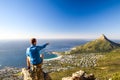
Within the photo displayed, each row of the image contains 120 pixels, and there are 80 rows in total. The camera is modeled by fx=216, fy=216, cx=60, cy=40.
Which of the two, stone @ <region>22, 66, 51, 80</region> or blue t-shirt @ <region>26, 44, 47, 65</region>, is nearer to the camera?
blue t-shirt @ <region>26, 44, 47, 65</region>

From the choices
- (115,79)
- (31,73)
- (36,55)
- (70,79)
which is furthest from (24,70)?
(115,79)

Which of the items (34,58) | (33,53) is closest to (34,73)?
(34,58)

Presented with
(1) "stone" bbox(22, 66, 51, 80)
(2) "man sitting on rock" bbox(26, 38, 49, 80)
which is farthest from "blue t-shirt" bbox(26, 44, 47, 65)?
(1) "stone" bbox(22, 66, 51, 80)

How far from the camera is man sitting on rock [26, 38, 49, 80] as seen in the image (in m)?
23.6

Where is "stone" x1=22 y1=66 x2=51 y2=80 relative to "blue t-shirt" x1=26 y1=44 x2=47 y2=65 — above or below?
below

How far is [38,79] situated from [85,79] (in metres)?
14.5

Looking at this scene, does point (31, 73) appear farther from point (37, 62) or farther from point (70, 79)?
point (70, 79)

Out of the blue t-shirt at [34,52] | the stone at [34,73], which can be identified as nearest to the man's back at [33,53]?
the blue t-shirt at [34,52]

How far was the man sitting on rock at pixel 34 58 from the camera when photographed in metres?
23.6

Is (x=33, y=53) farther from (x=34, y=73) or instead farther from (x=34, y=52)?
(x=34, y=73)

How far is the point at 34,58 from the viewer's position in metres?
24.0

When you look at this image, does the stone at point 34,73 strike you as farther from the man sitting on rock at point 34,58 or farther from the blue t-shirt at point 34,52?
the blue t-shirt at point 34,52

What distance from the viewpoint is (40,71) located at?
1007 inches

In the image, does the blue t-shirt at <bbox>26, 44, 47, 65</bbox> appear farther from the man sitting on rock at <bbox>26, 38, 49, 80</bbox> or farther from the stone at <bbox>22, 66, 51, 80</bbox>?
the stone at <bbox>22, 66, 51, 80</bbox>
